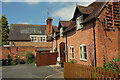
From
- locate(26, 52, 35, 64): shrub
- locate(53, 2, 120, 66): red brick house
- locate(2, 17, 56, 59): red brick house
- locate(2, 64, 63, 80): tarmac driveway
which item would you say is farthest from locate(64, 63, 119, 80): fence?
locate(2, 17, 56, 59): red brick house

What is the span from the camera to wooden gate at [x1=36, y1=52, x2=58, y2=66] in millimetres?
19438

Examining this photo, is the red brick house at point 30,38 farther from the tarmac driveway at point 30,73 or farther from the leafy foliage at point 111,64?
the leafy foliage at point 111,64

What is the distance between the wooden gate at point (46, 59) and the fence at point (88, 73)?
1065 cm

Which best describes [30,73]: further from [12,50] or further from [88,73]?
[12,50]

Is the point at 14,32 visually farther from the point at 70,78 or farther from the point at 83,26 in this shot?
the point at 70,78

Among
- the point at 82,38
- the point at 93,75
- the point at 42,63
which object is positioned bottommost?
the point at 42,63

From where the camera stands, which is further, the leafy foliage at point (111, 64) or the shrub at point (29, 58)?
the shrub at point (29, 58)

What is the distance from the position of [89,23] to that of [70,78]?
5687 millimetres

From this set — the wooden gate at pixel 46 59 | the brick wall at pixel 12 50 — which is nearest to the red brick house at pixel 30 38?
the brick wall at pixel 12 50

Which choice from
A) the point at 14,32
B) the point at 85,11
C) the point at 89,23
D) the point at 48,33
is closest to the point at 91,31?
the point at 89,23

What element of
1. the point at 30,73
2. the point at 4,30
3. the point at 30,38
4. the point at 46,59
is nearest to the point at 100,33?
the point at 30,73

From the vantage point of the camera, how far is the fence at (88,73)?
17.0ft

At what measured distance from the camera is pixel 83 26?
12633 mm

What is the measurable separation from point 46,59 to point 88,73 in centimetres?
1437
